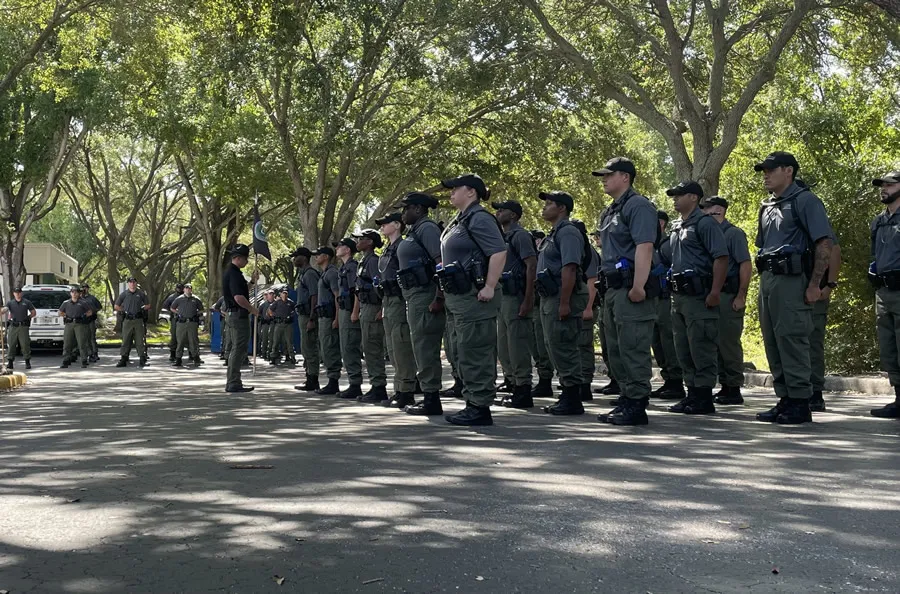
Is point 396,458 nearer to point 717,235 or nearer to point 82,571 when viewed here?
point 82,571

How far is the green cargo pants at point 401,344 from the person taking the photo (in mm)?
9906

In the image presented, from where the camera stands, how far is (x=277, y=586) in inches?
140

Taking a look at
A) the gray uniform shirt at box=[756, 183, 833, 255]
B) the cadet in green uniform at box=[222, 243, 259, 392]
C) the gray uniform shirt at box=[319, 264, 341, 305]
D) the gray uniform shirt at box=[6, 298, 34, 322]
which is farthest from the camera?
the gray uniform shirt at box=[6, 298, 34, 322]

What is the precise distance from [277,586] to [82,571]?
0.77 metres

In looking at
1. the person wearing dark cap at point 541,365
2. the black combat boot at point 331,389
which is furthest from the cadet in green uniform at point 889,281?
the black combat boot at point 331,389

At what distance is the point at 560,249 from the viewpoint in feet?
Result: 29.7

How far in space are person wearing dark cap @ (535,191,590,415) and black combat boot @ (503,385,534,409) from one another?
0.55 metres

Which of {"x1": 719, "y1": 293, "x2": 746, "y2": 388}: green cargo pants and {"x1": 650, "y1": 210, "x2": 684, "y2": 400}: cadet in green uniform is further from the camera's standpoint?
{"x1": 650, "y1": 210, "x2": 684, "y2": 400}: cadet in green uniform

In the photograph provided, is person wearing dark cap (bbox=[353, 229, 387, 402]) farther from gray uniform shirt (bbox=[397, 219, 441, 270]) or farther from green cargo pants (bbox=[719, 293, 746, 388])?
green cargo pants (bbox=[719, 293, 746, 388])

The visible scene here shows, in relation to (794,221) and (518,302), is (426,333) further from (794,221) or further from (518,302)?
(794,221)

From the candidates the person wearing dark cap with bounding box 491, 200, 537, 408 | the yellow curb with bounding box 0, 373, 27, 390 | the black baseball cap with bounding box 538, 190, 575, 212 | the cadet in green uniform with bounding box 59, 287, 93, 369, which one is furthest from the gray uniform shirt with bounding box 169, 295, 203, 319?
the black baseball cap with bounding box 538, 190, 575, 212

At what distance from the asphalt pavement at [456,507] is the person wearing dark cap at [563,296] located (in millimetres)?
643

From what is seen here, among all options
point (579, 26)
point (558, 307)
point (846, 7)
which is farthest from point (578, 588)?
point (579, 26)

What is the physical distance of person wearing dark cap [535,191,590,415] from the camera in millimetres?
8930
